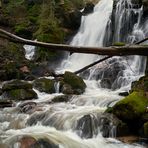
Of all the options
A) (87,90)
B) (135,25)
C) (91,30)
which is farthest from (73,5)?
(87,90)

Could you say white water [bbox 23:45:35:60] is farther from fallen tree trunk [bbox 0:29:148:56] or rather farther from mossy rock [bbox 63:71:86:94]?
fallen tree trunk [bbox 0:29:148:56]

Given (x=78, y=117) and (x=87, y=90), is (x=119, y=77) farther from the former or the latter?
(x=78, y=117)

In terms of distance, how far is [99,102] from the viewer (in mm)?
13625

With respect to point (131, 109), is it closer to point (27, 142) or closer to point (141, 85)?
point (27, 142)

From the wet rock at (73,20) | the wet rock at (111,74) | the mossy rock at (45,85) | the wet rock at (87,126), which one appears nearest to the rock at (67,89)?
the mossy rock at (45,85)

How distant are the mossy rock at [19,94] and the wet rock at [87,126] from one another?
4.64 m

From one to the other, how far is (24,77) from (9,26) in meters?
10.2

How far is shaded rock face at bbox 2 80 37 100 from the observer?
14961 mm

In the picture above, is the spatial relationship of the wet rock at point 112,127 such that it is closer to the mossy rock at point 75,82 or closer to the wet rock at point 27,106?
the wet rock at point 27,106

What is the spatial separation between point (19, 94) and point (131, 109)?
5921mm

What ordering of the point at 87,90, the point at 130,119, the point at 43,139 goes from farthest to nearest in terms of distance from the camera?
the point at 87,90
the point at 130,119
the point at 43,139

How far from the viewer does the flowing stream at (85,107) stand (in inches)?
382

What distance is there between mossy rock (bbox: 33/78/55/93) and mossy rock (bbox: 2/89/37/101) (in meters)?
1.16

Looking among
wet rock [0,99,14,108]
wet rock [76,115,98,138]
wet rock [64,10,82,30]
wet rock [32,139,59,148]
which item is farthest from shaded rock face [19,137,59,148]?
wet rock [64,10,82,30]
